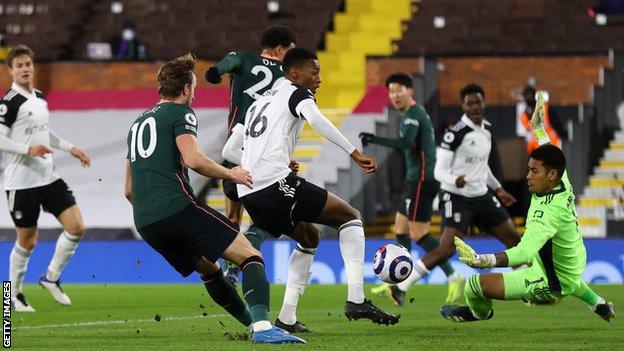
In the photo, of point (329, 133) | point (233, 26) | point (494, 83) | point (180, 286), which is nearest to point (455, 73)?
point (494, 83)

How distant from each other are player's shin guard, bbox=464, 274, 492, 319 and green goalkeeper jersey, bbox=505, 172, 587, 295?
0.43m

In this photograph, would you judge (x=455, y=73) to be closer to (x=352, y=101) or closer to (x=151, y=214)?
(x=352, y=101)

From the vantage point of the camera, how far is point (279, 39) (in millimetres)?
11906

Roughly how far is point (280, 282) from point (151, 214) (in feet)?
32.7

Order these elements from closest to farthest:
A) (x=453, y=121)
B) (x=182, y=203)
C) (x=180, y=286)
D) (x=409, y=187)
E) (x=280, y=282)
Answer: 1. (x=182, y=203)
2. (x=409, y=187)
3. (x=180, y=286)
4. (x=280, y=282)
5. (x=453, y=121)

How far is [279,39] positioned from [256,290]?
3414mm

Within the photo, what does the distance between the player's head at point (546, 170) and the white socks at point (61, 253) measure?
17.7 feet

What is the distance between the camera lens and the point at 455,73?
76.1ft

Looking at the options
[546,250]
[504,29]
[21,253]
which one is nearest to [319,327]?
[546,250]

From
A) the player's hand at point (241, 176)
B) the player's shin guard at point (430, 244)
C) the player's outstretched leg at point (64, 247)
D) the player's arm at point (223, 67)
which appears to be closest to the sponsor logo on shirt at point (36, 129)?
the player's outstretched leg at point (64, 247)

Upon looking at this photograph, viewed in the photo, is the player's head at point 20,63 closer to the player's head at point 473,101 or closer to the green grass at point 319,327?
the green grass at point 319,327

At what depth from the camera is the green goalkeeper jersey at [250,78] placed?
1207cm

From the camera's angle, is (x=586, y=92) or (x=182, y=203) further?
(x=586, y=92)

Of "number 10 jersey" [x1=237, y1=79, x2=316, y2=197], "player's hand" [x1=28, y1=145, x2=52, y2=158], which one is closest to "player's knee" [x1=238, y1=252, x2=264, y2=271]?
"number 10 jersey" [x1=237, y1=79, x2=316, y2=197]
